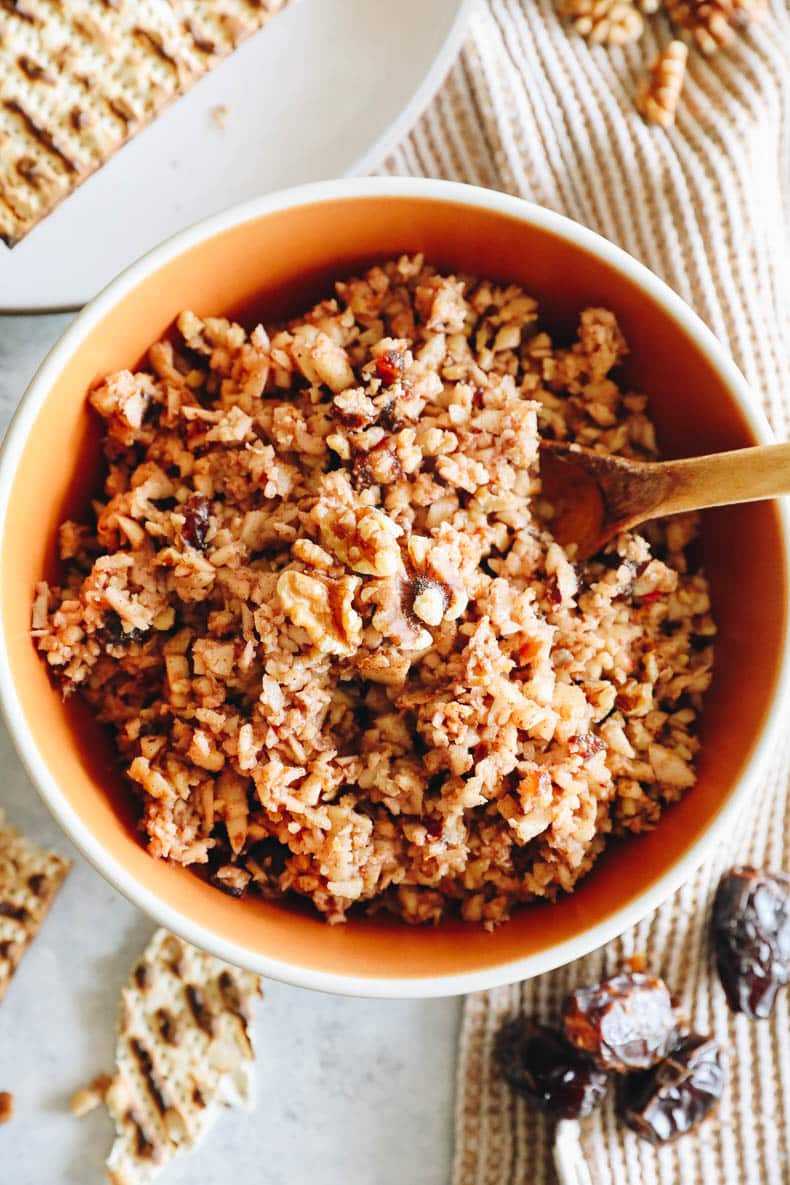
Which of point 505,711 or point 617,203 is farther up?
point 617,203

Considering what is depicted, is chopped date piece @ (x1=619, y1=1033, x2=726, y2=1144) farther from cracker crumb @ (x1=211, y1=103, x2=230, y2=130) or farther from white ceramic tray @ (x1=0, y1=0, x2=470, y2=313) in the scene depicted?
cracker crumb @ (x1=211, y1=103, x2=230, y2=130)

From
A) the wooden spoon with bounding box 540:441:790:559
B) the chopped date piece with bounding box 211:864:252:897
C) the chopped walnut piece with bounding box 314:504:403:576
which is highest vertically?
the wooden spoon with bounding box 540:441:790:559

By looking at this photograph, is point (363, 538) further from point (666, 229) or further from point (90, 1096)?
point (90, 1096)

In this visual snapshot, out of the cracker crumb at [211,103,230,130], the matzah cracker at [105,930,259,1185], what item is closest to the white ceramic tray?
the cracker crumb at [211,103,230,130]

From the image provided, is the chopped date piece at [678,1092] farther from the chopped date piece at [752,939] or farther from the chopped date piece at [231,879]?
the chopped date piece at [231,879]

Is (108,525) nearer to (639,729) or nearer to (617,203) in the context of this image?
(639,729)

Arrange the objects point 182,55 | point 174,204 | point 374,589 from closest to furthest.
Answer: point 374,589, point 182,55, point 174,204

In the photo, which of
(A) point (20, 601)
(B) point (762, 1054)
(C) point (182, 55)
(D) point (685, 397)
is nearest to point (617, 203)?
(D) point (685, 397)

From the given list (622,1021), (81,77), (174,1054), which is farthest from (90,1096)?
(81,77)
